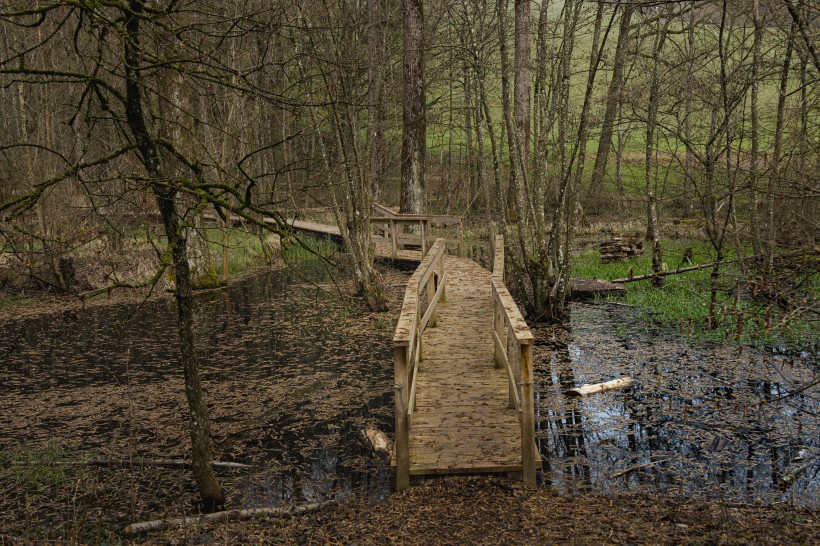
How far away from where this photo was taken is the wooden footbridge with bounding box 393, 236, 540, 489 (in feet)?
19.0

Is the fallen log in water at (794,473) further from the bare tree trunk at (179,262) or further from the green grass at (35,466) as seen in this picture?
the green grass at (35,466)

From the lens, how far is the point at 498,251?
442 inches

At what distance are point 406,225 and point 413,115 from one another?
2.95 m

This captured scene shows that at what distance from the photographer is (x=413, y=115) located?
1747cm

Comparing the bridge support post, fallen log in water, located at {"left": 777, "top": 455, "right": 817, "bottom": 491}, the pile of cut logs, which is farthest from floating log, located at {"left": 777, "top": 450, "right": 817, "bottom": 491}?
the bridge support post

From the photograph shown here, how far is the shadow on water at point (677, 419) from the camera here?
5886 mm

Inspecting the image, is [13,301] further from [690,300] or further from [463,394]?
[690,300]

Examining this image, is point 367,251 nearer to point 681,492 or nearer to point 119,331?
point 119,331

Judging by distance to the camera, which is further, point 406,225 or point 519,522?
point 406,225

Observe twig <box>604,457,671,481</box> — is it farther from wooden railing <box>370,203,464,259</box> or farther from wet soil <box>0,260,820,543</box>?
wooden railing <box>370,203,464,259</box>

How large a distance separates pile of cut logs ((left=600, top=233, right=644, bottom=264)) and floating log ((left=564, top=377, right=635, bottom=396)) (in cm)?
835

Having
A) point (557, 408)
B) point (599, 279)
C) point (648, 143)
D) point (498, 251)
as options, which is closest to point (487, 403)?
point (557, 408)

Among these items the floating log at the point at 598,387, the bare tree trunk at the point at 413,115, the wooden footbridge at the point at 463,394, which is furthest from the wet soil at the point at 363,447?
the bare tree trunk at the point at 413,115

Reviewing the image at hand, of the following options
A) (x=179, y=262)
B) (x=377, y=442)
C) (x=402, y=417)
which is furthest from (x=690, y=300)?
(x=179, y=262)
